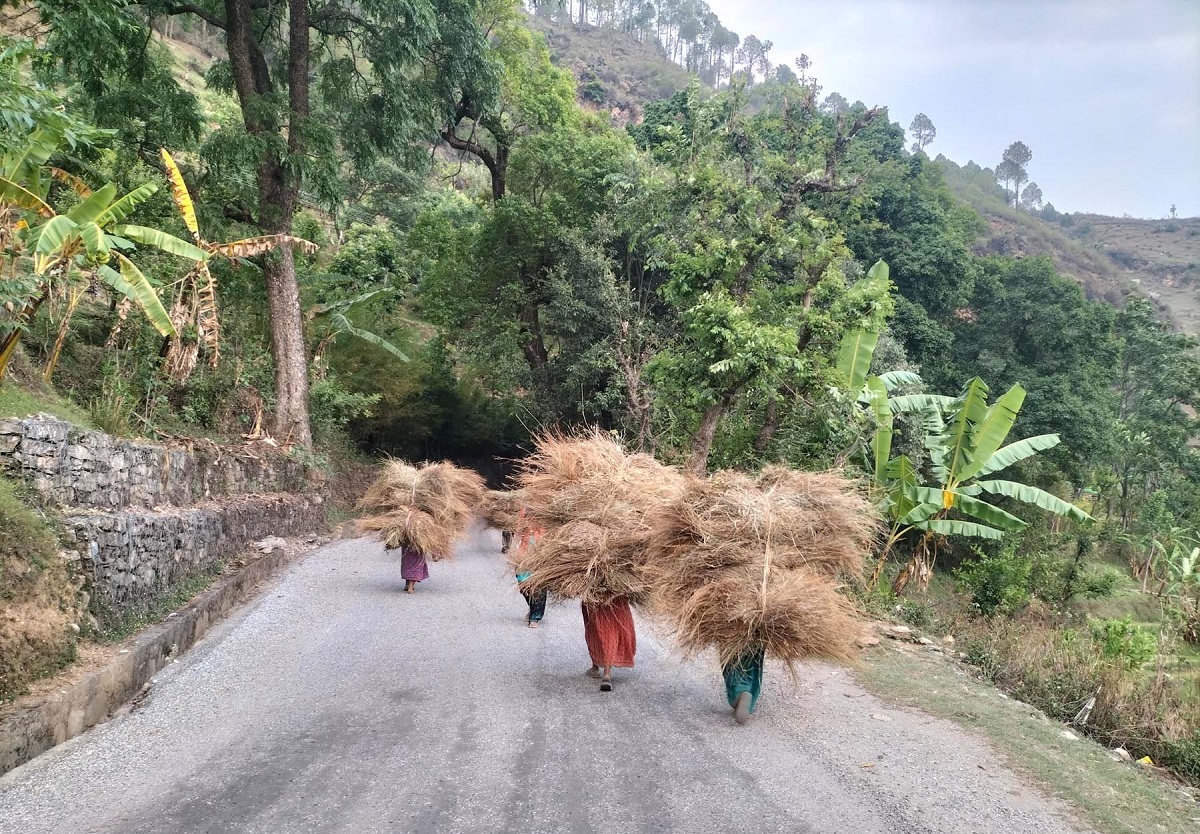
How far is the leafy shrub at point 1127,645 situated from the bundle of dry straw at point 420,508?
28.4ft

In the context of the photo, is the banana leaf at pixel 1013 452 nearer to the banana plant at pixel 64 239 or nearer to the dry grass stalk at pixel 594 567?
the dry grass stalk at pixel 594 567

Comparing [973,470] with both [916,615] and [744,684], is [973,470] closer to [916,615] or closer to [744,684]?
[916,615]

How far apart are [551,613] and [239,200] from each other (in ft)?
40.5

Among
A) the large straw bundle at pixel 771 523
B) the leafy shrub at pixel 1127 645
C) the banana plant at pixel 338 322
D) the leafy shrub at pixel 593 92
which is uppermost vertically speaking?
the leafy shrub at pixel 593 92

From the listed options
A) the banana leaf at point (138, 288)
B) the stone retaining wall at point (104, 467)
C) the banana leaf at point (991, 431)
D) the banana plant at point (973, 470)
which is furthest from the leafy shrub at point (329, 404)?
the banana leaf at point (991, 431)

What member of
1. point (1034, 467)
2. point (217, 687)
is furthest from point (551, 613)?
point (1034, 467)

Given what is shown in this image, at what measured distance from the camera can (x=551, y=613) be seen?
443 inches

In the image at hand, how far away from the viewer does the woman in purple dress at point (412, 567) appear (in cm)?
1219

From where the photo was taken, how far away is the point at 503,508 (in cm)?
1117

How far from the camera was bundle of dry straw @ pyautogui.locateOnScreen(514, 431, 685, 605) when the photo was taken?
7.28 meters

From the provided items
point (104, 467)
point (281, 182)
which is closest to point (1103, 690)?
point (104, 467)

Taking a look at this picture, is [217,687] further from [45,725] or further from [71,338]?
[71,338]

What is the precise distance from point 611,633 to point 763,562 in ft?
6.40

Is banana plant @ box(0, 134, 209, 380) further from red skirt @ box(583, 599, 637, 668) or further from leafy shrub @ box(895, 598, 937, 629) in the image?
leafy shrub @ box(895, 598, 937, 629)
